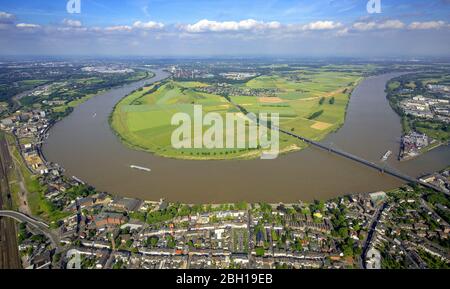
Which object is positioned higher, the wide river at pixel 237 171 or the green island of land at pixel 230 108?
the green island of land at pixel 230 108

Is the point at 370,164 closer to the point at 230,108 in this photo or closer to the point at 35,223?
the point at 35,223

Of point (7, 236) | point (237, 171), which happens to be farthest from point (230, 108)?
point (7, 236)

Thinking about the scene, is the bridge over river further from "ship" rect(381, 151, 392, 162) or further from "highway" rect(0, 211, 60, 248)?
"highway" rect(0, 211, 60, 248)

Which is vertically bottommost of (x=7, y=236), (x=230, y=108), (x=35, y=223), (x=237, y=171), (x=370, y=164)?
(x=7, y=236)

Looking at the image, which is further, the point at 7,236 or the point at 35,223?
the point at 35,223

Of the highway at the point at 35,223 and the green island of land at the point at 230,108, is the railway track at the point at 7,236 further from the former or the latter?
the green island of land at the point at 230,108

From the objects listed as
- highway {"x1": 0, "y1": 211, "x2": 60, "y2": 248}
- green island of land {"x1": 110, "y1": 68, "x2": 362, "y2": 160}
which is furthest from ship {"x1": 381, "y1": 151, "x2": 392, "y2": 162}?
highway {"x1": 0, "y1": 211, "x2": 60, "y2": 248}

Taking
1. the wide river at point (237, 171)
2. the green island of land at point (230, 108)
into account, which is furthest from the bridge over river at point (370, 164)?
the green island of land at point (230, 108)

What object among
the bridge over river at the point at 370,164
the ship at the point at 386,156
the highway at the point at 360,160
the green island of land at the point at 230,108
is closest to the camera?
the bridge over river at the point at 370,164
